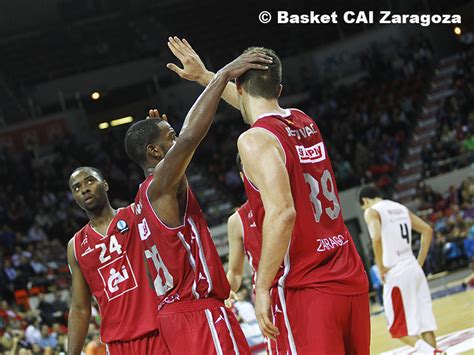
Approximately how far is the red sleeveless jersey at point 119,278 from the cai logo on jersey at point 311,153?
65.2 inches

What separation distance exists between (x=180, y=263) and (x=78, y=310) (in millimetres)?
1324

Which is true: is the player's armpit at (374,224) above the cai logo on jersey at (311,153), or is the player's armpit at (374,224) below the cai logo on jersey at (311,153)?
below

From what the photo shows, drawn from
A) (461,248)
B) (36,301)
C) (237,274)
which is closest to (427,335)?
(237,274)

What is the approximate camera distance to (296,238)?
13.0ft

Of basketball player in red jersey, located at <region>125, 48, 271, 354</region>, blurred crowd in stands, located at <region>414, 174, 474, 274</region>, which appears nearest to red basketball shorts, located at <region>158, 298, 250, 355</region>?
basketball player in red jersey, located at <region>125, 48, 271, 354</region>

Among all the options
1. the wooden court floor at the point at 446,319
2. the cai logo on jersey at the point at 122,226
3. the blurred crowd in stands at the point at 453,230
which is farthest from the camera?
the blurred crowd in stands at the point at 453,230

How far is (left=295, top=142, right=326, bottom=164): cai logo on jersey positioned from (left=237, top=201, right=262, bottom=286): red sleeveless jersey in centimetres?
115

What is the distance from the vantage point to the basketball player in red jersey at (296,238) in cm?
378

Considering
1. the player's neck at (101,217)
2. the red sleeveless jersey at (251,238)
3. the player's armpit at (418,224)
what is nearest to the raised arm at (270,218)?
the red sleeveless jersey at (251,238)

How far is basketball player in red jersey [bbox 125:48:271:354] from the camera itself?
4.40m

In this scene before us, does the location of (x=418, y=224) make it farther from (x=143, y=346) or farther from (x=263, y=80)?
(x=263, y=80)

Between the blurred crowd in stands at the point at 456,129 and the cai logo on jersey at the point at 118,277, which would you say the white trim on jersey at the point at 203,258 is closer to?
the cai logo on jersey at the point at 118,277

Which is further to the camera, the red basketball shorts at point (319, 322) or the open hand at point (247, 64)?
the open hand at point (247, 64)

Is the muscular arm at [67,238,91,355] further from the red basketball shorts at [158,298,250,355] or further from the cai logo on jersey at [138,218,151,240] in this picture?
the red basketball shorts at [158,298,250,355]
